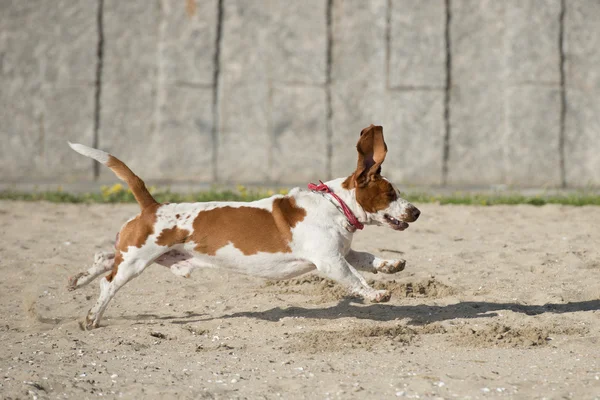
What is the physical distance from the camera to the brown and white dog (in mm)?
5062

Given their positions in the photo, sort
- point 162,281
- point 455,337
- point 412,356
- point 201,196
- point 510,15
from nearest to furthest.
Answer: point 412,356 → point 455,337 → point 162,281 → point 201,196 → point 510,15

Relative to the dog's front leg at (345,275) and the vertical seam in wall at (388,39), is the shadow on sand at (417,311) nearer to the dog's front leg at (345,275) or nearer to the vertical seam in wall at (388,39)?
the dog's front leg at (345,275)

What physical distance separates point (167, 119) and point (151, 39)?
0.86 metres

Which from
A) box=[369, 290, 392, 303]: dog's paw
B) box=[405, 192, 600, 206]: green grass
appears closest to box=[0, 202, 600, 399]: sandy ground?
box=[369, 290, 392, 303]: dog's paw

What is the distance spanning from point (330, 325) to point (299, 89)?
4.85 metres

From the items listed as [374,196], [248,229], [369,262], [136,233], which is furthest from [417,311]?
[136,233]

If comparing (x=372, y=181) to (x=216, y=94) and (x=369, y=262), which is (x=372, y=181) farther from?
(x=216, y=94)

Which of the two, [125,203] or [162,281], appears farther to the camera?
[125,203]

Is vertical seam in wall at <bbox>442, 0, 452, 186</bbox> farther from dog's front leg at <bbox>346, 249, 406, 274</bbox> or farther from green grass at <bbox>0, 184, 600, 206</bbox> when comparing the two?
dog's front leg at <bbox>346, 249, 406, 274</bbox>

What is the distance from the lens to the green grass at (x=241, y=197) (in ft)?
27.8

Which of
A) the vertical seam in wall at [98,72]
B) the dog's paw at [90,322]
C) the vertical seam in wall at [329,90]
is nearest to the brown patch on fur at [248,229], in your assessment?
the dog's paw at [90,322]

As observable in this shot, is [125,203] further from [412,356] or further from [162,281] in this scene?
[412,356]

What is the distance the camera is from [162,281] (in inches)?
245

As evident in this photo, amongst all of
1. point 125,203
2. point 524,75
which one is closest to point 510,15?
point 524,75
